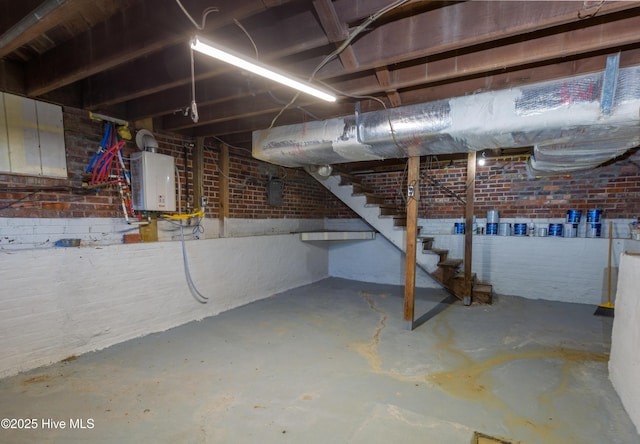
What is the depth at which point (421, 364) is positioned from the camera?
2457mm

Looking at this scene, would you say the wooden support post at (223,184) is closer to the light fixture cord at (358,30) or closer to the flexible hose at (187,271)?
the flexible hose at (187,271)

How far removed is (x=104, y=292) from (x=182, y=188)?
4.66 ft

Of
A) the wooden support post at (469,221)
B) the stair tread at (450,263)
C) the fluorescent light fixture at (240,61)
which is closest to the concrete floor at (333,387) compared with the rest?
the wooden support post at (469,221)

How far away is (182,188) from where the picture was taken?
3.60 m

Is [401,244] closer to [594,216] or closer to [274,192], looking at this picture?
[274,192]

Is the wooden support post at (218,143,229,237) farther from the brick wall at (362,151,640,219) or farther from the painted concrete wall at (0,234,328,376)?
the brick wall at (362,151,640,219)

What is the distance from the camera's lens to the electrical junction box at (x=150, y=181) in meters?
2.96

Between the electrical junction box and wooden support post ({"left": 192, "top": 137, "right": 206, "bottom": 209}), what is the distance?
1.80ft

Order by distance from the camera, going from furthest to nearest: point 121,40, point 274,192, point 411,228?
point 274,192
point 411,228
point 121,40

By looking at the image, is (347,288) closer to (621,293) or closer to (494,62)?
(621,293)

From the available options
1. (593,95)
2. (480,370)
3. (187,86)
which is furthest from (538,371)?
(187,86)

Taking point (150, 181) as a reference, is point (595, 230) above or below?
below

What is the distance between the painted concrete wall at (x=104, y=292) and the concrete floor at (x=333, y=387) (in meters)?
0.16

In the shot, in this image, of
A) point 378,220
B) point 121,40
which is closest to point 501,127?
point 121,40
